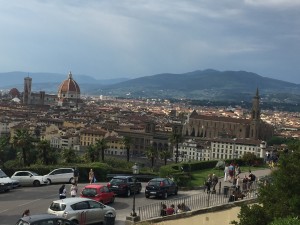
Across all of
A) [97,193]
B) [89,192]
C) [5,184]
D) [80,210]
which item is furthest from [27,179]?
[80,210]

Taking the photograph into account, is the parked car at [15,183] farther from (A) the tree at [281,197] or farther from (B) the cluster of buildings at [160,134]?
(B) the cluster of buildings at [160,134]

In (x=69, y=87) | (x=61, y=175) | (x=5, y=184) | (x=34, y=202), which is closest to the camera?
(x=34, y=202)

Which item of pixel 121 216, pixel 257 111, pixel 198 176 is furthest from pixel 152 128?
pixel 121 216

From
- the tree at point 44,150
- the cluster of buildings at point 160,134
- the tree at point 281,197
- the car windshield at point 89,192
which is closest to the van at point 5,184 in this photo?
the car windshield at point 89,192

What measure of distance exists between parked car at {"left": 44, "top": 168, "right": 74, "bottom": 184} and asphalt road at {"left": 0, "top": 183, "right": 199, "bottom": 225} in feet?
3.91

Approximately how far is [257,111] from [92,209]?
376 feet

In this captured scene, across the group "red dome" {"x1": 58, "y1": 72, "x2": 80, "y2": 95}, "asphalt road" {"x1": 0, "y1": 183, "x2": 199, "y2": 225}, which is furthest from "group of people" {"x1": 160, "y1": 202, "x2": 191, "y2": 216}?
"red dome" {"x1": 58, "y1": 72, "x2": 80, "y2": 95}

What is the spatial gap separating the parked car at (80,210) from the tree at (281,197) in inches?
204

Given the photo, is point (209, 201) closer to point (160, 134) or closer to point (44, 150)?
point (44, 150)

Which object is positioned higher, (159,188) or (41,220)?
(41,220)

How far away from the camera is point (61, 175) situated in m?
26.3

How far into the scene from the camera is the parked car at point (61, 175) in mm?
26016

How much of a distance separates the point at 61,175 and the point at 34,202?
5.89m

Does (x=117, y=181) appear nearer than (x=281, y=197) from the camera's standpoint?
No
